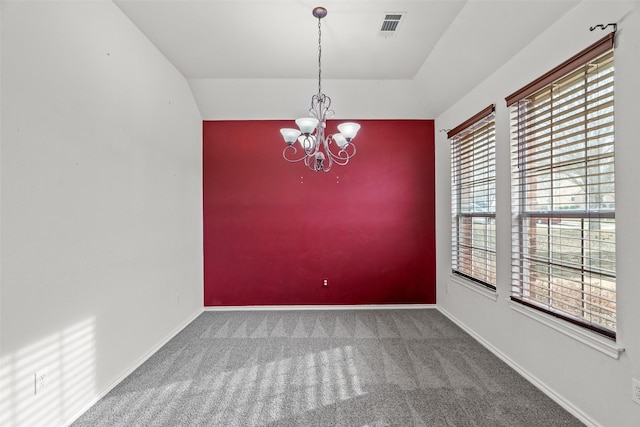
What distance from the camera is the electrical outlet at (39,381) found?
5.58 ft

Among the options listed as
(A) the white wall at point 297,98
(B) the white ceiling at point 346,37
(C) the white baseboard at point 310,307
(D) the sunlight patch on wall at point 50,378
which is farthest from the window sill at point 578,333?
(D) the sunlight patch on wall at point 50,378

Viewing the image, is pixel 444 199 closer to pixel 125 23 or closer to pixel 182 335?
pixel 182 335

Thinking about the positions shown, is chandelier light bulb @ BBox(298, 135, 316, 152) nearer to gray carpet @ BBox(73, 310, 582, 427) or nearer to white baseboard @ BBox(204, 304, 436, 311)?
gray carpet @ BBox(73, 310, 582, 427)

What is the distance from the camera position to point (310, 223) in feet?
13.9

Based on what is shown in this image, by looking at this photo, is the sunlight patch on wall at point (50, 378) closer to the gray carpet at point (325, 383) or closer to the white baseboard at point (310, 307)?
the gray carpet at point (325, 383)

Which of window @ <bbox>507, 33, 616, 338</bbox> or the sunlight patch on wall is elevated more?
window @ <bbox>507, 33, 616, 338</bbox>

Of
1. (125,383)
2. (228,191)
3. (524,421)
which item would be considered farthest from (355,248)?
(125,383)

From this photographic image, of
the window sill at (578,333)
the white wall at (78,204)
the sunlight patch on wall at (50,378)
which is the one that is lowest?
the sunlight patch on wall at (50,378)

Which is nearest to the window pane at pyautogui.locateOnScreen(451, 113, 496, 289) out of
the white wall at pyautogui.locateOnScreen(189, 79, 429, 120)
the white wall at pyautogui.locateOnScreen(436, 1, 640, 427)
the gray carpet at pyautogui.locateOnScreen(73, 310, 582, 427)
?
the white wall at pyautogui.locateOnScreen(436, 1, 640, 427)

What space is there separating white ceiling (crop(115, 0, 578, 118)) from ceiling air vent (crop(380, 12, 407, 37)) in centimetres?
4

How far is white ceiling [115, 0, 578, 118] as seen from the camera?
2.40 meters

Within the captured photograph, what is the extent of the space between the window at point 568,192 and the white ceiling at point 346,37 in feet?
1.62

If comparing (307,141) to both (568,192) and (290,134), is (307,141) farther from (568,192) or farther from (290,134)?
(568,192)

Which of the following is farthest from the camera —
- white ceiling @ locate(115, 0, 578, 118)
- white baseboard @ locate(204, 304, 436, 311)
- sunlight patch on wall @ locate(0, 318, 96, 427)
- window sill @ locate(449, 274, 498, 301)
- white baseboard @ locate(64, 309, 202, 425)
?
white baseboard @ locate(204, 304, 436, 311)
